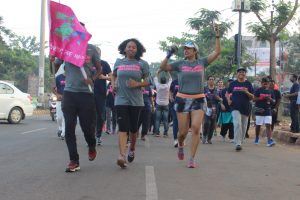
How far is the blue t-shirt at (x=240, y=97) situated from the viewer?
37.0 feet

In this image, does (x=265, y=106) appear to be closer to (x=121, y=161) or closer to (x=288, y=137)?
(x=288, y=137)

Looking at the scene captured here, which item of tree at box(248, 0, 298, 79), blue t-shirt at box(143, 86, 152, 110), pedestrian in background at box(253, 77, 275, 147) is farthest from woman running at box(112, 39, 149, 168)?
tree at box(248, 0, 298, 79)

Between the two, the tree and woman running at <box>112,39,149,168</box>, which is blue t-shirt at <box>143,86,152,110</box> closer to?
woman running at <box>112,39,149,168</box>

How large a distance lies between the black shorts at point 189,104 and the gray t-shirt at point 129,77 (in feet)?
2.02

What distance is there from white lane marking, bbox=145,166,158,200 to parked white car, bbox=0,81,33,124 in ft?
40.9

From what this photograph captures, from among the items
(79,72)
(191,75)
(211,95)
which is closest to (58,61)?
(79,72)

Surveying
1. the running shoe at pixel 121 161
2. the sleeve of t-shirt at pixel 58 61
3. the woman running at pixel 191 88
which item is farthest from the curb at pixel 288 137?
the sleeve of t-shirt at pixel 58 61

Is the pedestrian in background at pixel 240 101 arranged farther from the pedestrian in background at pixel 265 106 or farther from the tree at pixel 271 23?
the tree at pixel 271 23

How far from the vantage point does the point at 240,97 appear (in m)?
11.3

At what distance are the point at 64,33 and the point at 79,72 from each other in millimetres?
610

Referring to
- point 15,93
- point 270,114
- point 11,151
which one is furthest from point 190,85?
point 15,93

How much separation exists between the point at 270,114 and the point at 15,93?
1054 centimetres

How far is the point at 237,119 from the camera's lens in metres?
11.2

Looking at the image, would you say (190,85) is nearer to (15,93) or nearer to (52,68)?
(52,68)
